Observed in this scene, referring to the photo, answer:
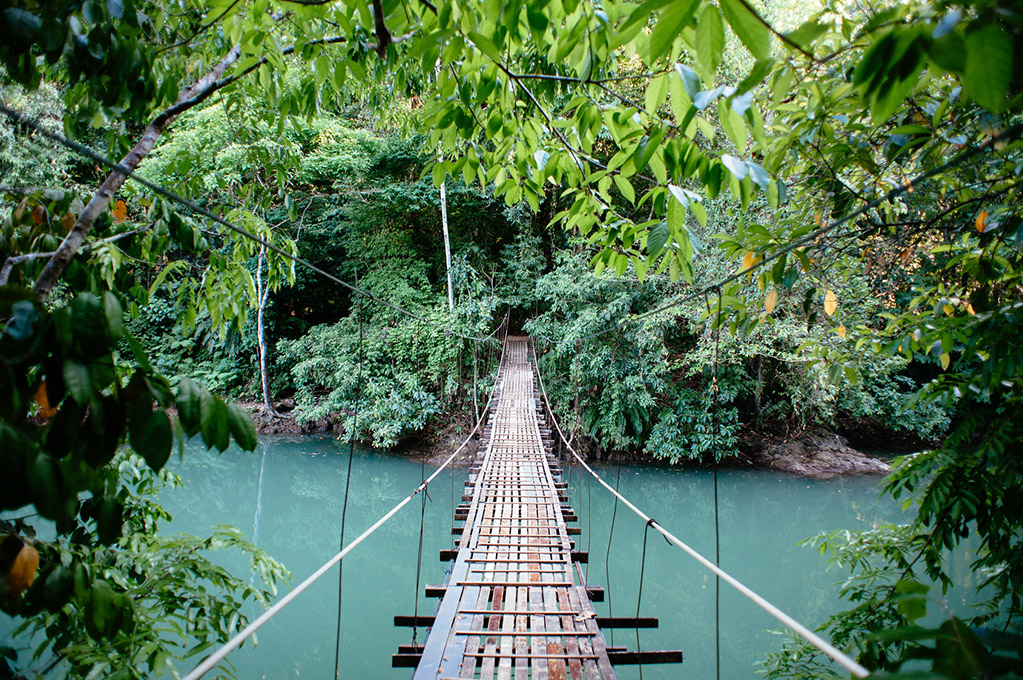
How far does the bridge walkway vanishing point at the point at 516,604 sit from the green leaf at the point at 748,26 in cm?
136

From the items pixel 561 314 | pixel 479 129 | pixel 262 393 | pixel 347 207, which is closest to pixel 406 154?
pixel 347 207

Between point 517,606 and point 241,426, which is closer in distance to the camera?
point 241,426

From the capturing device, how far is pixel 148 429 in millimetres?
384

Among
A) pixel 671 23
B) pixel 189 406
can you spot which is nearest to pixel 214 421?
pixel 189 406

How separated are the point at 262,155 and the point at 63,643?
1.28m

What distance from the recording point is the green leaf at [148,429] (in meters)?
0.38

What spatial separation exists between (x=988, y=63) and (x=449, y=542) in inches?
207

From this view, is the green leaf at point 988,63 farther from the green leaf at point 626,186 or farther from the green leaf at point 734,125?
the green leaf at point 626,186

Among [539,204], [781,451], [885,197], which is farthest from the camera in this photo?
[781,451]

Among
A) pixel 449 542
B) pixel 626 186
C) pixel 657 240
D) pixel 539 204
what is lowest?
pixel 449 542

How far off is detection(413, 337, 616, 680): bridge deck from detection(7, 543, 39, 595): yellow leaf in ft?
3.22

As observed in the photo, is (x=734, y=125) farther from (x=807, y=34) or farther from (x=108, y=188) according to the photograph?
(x=108, y=188)

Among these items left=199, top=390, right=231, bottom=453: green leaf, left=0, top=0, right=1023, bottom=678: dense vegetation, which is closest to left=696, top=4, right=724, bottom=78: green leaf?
left=0, top=0, right=1023, bottom=678: dense vegetation

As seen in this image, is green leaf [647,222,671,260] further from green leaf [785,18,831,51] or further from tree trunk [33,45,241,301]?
tree trunk [33,45,241,301]
